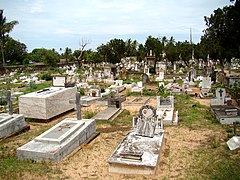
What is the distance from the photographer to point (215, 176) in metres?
5.70

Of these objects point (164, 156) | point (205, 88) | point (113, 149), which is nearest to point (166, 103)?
point (113, 149)

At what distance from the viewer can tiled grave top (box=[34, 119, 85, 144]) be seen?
7188 mm

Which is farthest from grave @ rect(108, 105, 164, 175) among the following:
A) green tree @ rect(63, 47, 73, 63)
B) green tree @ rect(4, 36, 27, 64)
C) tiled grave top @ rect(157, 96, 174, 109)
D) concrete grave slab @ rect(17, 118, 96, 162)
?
green tree @ rect(63, 47, 73, 63)

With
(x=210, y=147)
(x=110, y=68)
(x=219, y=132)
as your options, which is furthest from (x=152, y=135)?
(x=110, y=68)

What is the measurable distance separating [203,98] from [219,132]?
7.59 metres

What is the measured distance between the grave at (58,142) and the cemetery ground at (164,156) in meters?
0.18

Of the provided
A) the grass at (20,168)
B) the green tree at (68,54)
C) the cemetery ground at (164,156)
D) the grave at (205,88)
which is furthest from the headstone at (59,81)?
the green tree at (68,54)

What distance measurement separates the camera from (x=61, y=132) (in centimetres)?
775

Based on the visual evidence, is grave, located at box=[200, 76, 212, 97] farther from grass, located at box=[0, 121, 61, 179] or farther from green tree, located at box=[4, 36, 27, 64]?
green tree, located at box=[4, 36, 27, 64]

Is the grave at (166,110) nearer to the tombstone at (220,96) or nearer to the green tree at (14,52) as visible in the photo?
the tombstone at (220,96)

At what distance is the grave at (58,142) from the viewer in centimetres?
661

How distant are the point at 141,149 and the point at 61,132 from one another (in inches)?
98.9

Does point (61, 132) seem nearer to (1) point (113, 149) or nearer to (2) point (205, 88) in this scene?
(1) point (113, 149)

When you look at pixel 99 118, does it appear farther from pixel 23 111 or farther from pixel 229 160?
pixel 229 160
